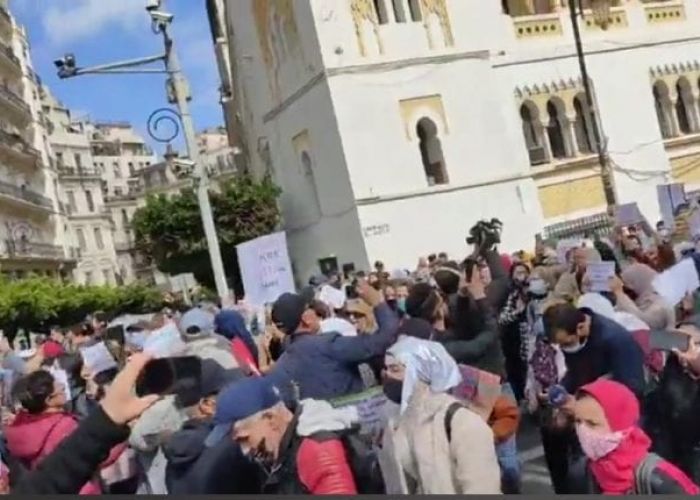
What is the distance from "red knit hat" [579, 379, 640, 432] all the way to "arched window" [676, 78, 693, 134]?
0.77 metres

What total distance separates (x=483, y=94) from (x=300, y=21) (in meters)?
0.40

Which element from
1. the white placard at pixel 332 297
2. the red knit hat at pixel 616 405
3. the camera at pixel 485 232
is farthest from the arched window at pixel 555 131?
the red knit hat at pixel 616 405

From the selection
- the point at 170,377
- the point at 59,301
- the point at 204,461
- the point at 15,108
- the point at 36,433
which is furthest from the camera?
the point at 59,301

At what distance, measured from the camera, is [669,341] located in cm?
213

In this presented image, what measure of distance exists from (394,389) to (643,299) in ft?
2.00

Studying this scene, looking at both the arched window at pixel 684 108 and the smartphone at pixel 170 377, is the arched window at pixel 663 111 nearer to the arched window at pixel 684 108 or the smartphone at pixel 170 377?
the arched window at pixel 684 108

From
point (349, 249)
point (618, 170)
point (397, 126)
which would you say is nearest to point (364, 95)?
point (397, 126)

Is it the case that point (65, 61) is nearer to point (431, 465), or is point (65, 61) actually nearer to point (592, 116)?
point (592, 116)

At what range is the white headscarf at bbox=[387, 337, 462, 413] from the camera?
1953 mm

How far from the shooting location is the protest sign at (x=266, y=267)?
2.58m

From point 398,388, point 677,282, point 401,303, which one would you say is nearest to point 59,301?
point 401,303

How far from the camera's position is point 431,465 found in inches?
75.8

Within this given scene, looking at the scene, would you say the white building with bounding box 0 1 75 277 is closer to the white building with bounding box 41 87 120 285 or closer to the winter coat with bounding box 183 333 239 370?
the white building with bounding box 41 87 120 285

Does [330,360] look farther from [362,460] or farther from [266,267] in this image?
[362,460]
